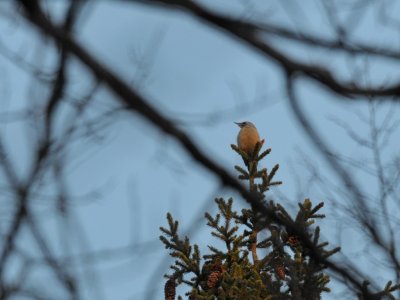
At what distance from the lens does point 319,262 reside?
190 centimetres

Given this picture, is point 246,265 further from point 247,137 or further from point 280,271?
point 247,137

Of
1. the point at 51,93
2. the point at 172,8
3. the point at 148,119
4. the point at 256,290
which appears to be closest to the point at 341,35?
the point at 172,8

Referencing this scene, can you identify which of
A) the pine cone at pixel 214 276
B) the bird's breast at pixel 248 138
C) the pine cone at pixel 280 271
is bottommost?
the pine cone at pixel 280 271

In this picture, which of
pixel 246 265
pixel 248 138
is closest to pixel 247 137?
pixel 248 138

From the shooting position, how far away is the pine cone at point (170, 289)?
5223mm

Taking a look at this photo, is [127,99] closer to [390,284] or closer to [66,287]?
[66,287]

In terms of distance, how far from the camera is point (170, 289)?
5246mm

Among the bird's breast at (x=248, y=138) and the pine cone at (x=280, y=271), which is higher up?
the bird's breast at (x=248, y=138)

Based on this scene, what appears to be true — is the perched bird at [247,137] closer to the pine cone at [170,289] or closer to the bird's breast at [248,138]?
the bird's breast at [248,138]

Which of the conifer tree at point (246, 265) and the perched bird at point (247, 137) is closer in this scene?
the conifer tree at point (246, 265)

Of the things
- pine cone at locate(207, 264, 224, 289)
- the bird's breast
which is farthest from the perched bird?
pine cone at locate(207, 264, 224, 289)

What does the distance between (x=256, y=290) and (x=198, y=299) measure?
37 centimetres

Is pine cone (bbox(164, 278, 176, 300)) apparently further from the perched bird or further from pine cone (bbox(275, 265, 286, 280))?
the perched bird

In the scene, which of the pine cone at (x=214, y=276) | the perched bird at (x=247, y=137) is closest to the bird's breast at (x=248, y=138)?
the perched bird at (x=247, y=137)
